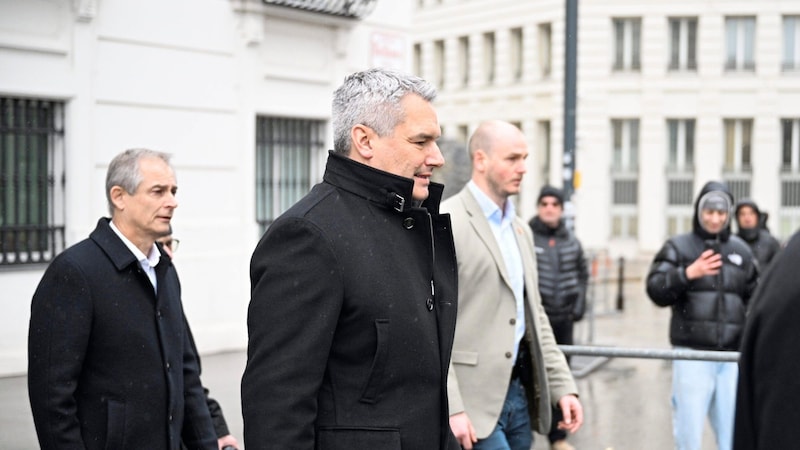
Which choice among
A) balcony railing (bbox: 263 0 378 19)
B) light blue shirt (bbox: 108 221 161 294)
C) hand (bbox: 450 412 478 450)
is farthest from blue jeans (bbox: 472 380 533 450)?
balcony railing (bbox: 263 0 378 19)

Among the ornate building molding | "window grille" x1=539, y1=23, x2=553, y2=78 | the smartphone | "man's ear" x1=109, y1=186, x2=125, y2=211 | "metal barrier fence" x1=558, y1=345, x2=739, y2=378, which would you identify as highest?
"window grille" x1=539, y1=23, x2=553, y2=78

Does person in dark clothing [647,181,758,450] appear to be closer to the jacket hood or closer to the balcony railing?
the jacket hood

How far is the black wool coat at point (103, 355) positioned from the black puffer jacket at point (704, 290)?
12.6 feet

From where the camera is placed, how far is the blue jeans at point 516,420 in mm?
4902

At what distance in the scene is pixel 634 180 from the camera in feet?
132

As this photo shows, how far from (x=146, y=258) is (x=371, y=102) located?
4.50 ft

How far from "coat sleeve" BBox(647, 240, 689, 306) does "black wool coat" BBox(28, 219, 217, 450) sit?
12.4ft

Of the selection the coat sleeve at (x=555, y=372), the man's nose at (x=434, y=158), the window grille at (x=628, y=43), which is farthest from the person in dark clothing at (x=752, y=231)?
the window grille at (x=628, y=43)

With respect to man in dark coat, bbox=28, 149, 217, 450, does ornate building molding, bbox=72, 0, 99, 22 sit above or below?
above

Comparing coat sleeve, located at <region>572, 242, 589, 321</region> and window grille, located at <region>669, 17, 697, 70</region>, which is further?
window grille, located at <region>669, 17, 697, 70</region>

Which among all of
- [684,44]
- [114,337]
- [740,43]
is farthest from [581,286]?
[740,43]

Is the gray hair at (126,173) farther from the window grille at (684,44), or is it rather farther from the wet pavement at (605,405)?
the window grille at (684,44)

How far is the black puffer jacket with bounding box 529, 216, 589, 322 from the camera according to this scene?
30.1 feet

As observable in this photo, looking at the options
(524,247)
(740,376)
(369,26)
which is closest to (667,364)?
(524,247)
